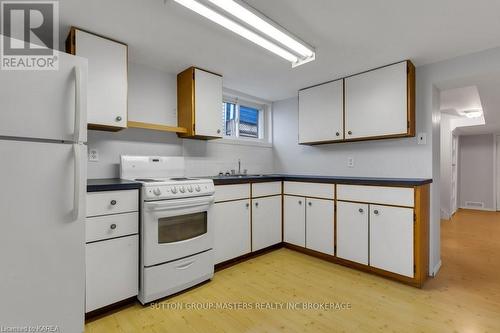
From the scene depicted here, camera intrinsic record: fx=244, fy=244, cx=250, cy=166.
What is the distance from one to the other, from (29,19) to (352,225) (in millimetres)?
3243

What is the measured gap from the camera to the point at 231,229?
264 centimetres

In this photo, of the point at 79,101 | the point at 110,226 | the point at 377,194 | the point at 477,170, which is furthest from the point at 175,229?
the point at 477,170

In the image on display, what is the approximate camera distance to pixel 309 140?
3.28 m

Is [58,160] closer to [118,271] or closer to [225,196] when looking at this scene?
[118,271]

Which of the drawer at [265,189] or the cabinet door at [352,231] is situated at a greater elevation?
the drawer at [265,189]

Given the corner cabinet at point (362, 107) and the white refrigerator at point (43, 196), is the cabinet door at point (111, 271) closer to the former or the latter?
the white refrigerator at point (43, 196)

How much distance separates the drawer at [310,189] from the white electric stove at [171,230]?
1.19m

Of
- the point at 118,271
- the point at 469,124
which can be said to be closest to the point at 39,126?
the point at 118,271

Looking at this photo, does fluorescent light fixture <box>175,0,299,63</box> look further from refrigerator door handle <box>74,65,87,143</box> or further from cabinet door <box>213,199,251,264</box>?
cabinet door <box>213,199,251,264</box>

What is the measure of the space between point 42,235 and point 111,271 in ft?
2.90

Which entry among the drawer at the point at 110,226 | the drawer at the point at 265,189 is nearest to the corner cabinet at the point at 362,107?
the drawer at the point at 265,189

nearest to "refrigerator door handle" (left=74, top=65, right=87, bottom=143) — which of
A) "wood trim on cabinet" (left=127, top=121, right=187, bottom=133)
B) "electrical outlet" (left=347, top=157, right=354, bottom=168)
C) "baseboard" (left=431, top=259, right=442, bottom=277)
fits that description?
"wood trim on cabinet" (left=127, top=121, right=187, bottom=133)

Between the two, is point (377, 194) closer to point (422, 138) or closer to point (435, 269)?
point (422, 138)

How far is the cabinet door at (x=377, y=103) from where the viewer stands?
2475mm
